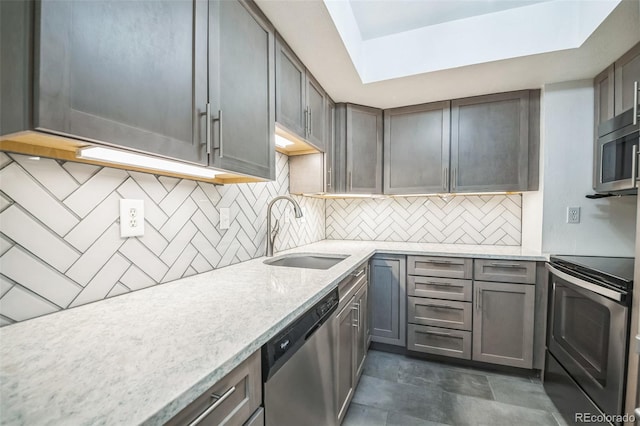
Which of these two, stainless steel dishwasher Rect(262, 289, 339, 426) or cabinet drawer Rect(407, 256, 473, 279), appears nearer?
stainless steel dishwasher Rect(262, 289, 339, 426)

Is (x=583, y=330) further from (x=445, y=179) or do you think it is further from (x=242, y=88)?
(x=242, y=88)

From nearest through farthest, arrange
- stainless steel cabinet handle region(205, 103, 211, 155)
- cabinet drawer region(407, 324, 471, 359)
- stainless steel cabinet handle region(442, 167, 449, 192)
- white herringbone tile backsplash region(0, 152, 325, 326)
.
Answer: white herringbone tile backsplash region(0, 152, 325, 326), stainless steel cabinet handle region(205, 103, 211, 155), cabinet drawer region(407, 324, 471, 359), stainless steel cabinet handle region(442, 167, 449, 192)

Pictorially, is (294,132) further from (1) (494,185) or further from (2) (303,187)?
(1) (494,185)

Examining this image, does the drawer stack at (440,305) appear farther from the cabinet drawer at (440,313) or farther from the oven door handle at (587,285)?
the oven door handle at (587,285)

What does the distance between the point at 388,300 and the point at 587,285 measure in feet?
4.11

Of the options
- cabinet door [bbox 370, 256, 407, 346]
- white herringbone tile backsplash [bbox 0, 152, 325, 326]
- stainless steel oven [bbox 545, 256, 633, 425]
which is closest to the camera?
white herringbone tile backsplash [bbox 0, 152, 325, 326]

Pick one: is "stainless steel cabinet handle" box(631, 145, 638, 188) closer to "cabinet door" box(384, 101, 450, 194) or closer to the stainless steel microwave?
the stainless steel microwave

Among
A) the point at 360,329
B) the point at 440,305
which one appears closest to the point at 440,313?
the point at 440,305

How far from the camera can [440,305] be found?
2.14 m

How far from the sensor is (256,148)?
1251 mm

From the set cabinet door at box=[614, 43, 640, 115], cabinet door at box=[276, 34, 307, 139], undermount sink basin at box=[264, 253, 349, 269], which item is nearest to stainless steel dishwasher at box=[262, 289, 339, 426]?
undermount sink basin at box=[264, 253, 349, 269]

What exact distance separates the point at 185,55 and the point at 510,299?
2458 mm

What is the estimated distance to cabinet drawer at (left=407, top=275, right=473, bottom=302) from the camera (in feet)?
6.86

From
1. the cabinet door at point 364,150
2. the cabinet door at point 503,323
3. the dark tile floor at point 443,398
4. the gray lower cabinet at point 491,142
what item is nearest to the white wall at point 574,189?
the gray lower cabinet at point 491,142
